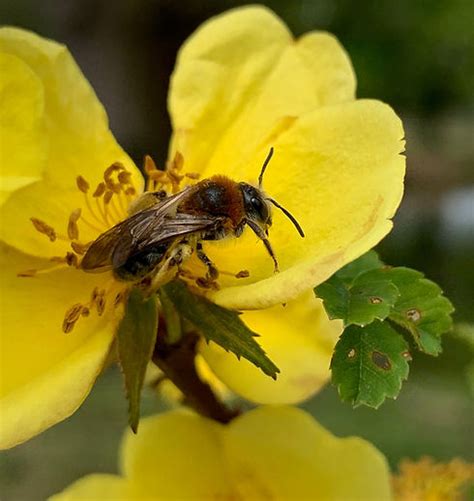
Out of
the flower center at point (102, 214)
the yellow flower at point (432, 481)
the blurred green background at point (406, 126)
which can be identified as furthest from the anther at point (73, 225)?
the blurred green background at point (406, 126)

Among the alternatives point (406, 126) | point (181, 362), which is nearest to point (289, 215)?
point (181, 362)

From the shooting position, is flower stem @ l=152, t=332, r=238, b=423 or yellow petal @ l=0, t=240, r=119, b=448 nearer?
yellow petal @ l=0, t=240, r=119, b=448

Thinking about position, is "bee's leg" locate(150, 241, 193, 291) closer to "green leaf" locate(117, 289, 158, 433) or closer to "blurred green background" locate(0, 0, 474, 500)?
"green leaf" locate(117, 289, 158, 433)

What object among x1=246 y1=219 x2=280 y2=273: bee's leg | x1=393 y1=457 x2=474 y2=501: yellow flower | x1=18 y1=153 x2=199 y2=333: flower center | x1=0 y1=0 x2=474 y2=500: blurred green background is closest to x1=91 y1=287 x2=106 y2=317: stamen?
x1=18 y1=153 x2=199 y2=333: flower center

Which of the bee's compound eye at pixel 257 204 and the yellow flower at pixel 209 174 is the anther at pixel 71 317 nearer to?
the yellow flower at pixel 209 174

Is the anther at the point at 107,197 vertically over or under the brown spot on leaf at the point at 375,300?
over

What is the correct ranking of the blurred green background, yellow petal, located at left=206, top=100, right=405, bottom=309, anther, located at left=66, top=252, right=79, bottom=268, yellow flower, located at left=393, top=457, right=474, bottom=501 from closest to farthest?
yellow petal, located at left=206, top=100, right=405, bottom=309, anther, located at left=66, top=252, right=79, bottom=268, yellow flower, located at left=393, top=457, right=474, bottom=501, the blurred green background
